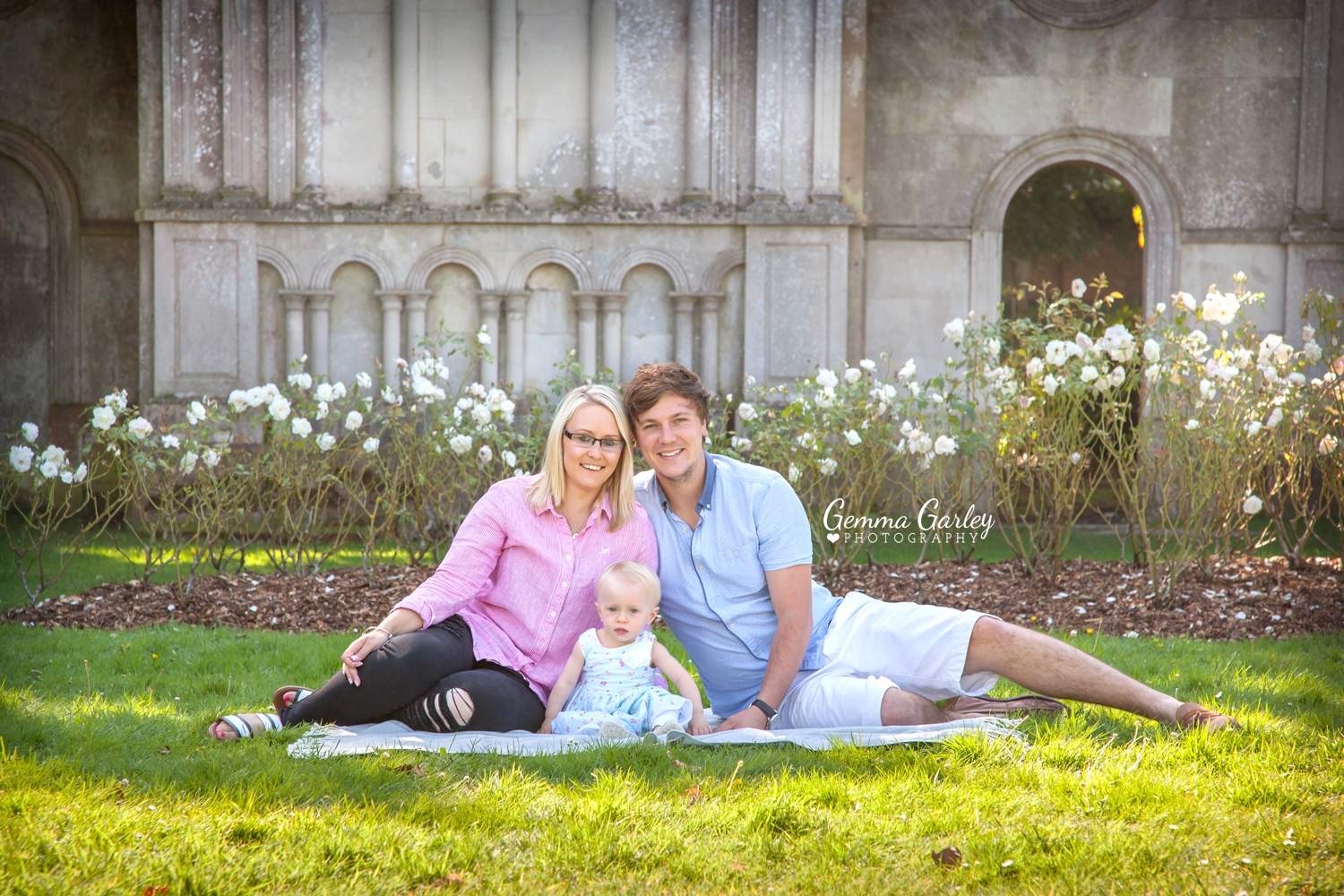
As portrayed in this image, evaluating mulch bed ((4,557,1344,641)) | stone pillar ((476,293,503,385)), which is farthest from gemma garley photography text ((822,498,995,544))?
stone pillar ((476,293,503,385))

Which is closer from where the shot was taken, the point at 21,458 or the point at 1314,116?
the point at 21,458

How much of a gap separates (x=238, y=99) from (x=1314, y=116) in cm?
920

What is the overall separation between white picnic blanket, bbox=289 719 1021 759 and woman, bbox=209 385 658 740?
92mm

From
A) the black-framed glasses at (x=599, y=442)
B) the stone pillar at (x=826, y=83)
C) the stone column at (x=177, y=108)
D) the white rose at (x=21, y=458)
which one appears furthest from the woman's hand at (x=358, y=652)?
the stone column at (x=177, y=108)

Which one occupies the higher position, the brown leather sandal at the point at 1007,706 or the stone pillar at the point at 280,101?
the stone pillar at the point at 280,101

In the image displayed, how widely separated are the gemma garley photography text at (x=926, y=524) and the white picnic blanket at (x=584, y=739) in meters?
2.74

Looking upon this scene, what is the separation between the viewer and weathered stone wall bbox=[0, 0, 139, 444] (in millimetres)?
9961

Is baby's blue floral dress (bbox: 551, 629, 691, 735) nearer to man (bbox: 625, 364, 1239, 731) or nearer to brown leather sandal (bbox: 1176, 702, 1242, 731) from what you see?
man (bbox: 625, 364, 1239, 731)

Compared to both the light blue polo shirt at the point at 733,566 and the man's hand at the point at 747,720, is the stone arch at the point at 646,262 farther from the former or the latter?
the man's hand at the point at 747,720

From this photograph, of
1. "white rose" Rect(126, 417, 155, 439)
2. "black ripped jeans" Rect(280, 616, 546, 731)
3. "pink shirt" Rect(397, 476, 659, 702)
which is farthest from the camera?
"white rose" Rect(126, 417, 155, 439)

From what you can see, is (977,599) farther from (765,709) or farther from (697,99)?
(697,99)

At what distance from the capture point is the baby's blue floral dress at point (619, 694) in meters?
3.31

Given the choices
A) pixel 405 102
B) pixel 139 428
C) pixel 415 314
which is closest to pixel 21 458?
pixel 139 428

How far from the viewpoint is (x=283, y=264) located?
27.7 feet
